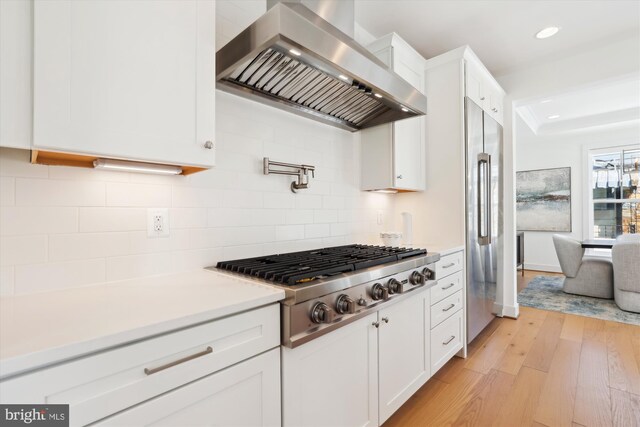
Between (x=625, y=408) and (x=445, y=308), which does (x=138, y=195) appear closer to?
(x=445, y=308)

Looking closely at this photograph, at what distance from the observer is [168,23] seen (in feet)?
3.58

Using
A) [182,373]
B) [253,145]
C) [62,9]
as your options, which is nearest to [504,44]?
[253,145]

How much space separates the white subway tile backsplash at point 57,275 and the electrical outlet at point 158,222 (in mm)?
211

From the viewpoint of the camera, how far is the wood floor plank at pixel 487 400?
69.9 inches

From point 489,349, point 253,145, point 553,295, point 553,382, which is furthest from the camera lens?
point 553,295

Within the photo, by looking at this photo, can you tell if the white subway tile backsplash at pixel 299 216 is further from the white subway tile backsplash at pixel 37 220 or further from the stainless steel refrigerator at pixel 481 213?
the stainless steel refrigerator at pixel 481 213

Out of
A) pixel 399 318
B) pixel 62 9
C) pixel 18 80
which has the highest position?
pixel 62 9

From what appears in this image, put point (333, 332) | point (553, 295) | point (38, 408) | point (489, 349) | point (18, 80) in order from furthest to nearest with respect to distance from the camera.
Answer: point (553, 295)
point (489, 349)
point (333, 332)
point (18, 80)
point (38, 408)

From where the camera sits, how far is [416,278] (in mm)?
1771

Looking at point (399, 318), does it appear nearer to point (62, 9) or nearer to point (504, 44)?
point (62, 9)

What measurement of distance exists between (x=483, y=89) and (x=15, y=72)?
328 cm

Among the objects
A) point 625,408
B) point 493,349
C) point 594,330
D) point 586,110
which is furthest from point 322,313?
point 586,110

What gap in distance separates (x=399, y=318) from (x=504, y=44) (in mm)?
2830

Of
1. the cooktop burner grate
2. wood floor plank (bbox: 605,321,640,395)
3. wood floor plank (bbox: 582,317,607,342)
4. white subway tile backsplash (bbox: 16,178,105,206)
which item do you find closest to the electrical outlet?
white subway tile backsplash (bbox: 16,178,105,206)
